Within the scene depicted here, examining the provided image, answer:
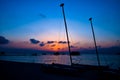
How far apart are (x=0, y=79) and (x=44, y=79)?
573cm

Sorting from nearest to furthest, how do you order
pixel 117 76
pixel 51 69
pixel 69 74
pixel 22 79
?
pixel 22 79, pixel 117 76, pixel 69 74, pixel 51 69

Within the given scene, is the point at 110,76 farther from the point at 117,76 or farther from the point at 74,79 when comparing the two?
the point at 74,79

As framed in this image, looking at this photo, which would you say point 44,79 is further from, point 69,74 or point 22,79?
point 69,74

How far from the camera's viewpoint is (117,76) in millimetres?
19953

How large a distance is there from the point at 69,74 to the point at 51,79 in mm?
4911

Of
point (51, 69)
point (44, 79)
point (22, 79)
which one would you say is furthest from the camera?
point (51, 69)

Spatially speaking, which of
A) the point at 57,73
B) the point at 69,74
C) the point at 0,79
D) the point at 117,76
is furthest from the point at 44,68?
the point at 117,76

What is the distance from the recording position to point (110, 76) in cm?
2047

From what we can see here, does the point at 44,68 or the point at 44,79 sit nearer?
the point at 44,79

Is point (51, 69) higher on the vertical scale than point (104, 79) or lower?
higher

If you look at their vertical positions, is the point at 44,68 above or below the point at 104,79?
above

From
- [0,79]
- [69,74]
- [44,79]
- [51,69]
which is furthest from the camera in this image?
[51,69]

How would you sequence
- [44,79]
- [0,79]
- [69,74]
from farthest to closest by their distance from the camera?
[69,74], [44,79], [0,79]

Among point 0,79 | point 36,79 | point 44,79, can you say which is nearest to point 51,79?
point 44,79
